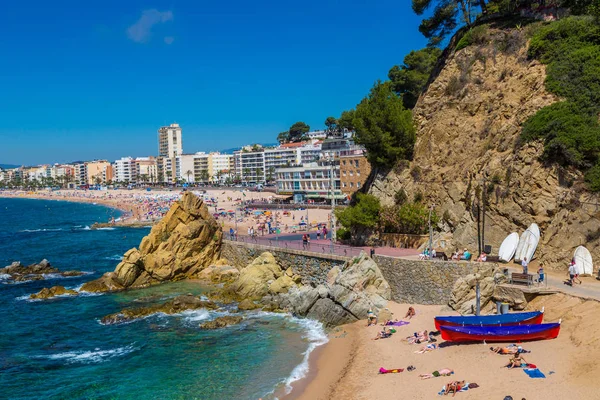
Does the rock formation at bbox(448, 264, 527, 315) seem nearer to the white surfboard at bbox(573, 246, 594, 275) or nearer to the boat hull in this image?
the boat hull

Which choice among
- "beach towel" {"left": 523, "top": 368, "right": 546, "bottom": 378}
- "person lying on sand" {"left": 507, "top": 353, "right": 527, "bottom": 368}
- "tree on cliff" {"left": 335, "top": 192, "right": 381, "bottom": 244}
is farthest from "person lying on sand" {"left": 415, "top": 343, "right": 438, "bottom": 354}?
"tree on cliff" {"left": 335, "top": 192, "right": 381, "bottom": 244}

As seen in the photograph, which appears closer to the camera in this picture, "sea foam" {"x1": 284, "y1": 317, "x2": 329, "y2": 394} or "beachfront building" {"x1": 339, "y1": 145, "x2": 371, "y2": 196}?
"sea foam" {"x1": 284, "y1": 317, "x2": 329, "y2": 394}

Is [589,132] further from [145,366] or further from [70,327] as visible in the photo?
[70,327]

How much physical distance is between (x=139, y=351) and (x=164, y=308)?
653 cm

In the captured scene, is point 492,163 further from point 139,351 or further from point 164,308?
point 139,351

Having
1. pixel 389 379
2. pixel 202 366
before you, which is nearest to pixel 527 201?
pixel 389 379

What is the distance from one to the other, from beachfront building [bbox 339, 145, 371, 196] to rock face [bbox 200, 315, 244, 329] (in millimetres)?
40158

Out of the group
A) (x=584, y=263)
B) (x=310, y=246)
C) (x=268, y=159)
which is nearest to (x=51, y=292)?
(x=310, y=246)

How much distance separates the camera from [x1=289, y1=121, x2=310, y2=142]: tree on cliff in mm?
158125

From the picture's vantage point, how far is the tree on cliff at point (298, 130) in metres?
158

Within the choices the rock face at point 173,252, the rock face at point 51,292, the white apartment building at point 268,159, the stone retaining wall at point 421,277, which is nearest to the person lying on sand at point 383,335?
the stone retaining wall at point 421,277

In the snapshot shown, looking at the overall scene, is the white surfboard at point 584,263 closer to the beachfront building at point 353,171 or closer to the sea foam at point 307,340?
the sea foam at point 307,340

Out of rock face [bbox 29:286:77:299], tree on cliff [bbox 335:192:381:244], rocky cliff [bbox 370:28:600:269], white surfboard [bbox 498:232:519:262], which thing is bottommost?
rock face [bbox 29:286:77:299]

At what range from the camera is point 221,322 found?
90.6 feet
